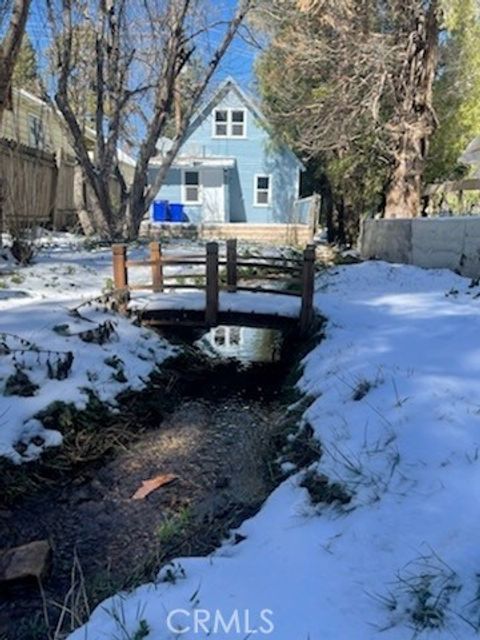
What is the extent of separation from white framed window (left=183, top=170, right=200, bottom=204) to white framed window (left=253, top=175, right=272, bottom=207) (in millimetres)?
2844

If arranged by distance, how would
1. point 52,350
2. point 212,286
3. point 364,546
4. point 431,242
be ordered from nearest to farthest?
point 364,546 → point 52,350 → point 212,286 → point 431,242

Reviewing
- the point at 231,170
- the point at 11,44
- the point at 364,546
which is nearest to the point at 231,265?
the point at 11,44

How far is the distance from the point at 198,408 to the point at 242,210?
20983mm

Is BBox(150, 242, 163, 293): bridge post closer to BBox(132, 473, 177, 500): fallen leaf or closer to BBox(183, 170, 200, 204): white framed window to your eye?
BBox(132, 473, 177, 500): fallen leaf

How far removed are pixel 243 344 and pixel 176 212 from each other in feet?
54.7

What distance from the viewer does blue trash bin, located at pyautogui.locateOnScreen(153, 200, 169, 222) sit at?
77.9ft

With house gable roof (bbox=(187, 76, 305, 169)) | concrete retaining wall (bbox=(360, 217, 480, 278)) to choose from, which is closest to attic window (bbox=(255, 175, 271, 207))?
house gable roof (bbox=(187, 76, 305, 169))

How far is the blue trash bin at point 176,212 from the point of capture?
78.4ft

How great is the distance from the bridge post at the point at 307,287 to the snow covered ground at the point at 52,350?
1.79m

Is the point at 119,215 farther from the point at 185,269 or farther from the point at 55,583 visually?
the point at 55,583

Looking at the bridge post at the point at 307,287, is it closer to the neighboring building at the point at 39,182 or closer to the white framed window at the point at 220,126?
the neighboring building at the point at 39,182

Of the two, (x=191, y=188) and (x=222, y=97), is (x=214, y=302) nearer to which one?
(x=191, y=188)

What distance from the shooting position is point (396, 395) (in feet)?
12.6

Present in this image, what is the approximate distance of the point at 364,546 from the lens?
2568 millimetres
